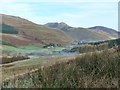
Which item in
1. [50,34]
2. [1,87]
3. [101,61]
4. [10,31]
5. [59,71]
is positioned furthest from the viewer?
[50,34]

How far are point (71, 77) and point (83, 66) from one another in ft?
6.53

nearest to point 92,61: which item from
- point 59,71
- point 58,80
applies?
point 59,71

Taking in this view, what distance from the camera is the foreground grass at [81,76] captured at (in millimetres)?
8859

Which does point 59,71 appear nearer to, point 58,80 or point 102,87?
point 58,80

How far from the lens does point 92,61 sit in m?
11.5

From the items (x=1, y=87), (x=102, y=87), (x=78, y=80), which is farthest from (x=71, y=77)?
(x=1, y=87)

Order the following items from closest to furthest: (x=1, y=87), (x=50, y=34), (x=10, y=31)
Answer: (x=1, y=87) → (x=10, y=31) → (x=50, y=34)

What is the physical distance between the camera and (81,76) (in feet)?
31.8

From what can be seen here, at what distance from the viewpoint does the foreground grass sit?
8.86 metres

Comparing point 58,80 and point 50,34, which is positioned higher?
point 58,80

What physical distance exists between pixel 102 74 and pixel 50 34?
161437mm

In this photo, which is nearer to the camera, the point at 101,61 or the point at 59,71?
the point at 59,71

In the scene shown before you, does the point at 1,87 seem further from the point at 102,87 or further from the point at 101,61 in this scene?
the point at 101,61

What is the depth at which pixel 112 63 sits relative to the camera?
10.6m
